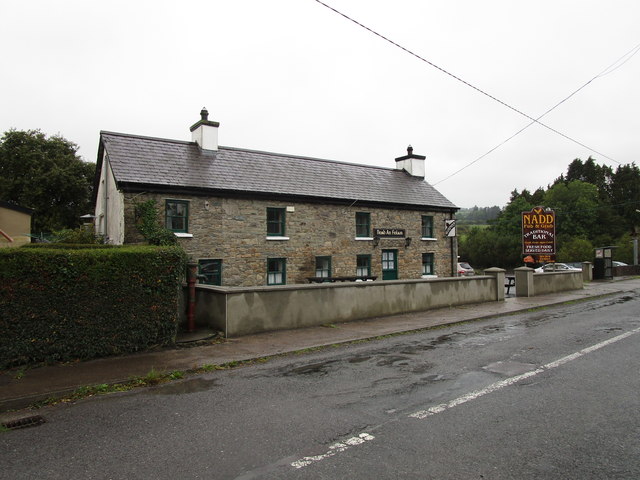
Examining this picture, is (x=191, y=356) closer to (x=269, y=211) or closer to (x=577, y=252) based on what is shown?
(x=269, y=211)

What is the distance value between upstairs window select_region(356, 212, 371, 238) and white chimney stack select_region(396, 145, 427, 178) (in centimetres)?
647

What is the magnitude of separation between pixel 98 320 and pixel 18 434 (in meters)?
3.15

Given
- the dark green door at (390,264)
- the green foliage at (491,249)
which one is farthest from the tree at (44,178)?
the green foliage at (491,249)

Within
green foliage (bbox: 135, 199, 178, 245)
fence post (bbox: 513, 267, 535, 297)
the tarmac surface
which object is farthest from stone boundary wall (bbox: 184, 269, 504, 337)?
fence post (bbox: 513, 267, 535, 297)

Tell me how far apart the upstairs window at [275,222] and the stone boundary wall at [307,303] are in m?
7.17

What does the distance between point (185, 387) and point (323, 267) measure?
1401cm

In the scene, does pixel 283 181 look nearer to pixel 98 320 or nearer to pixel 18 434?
pixel 98 320

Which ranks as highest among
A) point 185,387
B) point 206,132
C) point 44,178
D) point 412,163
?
point 44,178

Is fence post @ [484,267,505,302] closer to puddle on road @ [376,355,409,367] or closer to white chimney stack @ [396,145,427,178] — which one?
puddle on road @ [376,355,409,367]

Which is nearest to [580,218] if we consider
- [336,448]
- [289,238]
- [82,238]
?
[289,238]

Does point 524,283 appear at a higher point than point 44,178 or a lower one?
lower

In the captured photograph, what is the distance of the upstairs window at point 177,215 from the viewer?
16406mm

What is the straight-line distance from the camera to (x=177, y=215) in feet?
54.3

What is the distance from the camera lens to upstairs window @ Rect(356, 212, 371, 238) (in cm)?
2145
